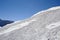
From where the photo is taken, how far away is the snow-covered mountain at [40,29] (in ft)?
17.2

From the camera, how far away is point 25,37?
5.91 meters

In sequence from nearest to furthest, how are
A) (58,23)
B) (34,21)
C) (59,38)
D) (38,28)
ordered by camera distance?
(59,38) → (58,23) → (38,28) → (34,21)

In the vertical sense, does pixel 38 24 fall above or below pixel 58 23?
above

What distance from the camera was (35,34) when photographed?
5.74 meters

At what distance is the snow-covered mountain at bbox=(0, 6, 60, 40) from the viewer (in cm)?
524

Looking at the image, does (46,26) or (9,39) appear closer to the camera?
(46,26)

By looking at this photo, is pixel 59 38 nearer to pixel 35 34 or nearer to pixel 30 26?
pixel 35 34

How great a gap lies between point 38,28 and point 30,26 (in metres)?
0.51

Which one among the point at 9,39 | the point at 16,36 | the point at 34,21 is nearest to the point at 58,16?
the point at 34,21

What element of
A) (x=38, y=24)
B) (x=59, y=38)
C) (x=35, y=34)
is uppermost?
(x=38, y=24)

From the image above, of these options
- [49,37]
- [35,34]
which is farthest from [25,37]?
[49,37]

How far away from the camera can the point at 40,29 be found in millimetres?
5852

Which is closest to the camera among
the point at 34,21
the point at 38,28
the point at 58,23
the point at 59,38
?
the point at 59,38

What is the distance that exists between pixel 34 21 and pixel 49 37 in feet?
5.32
